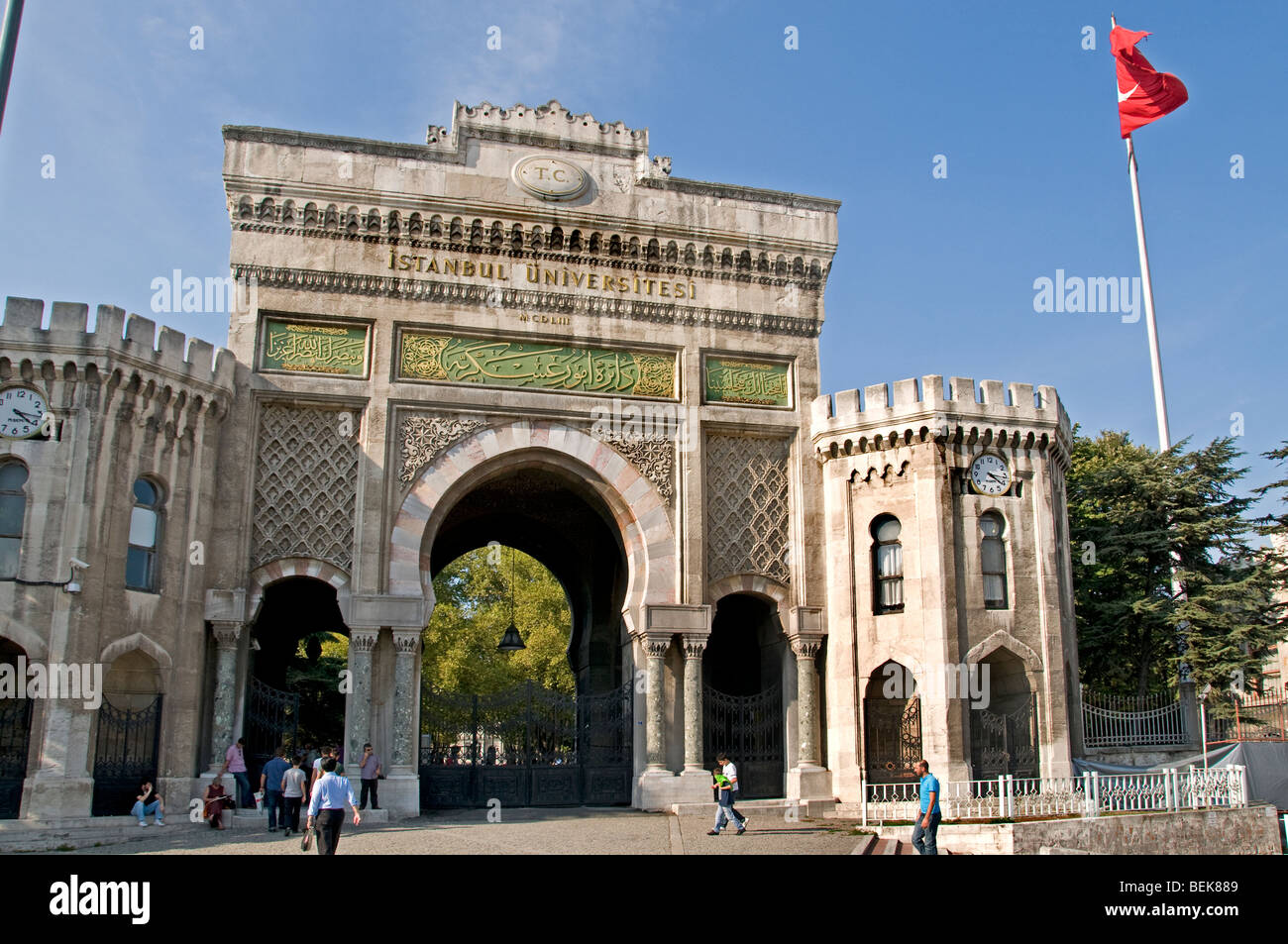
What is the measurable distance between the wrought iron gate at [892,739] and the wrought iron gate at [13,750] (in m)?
13.8

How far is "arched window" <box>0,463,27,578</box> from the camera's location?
56.7ft

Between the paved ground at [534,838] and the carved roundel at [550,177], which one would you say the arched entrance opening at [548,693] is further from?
the carved roundel at [550,177]

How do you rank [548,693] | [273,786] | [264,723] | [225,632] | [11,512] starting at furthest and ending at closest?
[548,693] → [264,723] → [225,632] → [11,512] → [273,786]

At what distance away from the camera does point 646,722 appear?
67.9 ft

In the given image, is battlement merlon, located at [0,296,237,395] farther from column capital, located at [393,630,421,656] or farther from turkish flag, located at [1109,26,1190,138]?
turkish flag, located at [1109,26,1190,138]

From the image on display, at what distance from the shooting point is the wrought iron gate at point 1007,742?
20797mm

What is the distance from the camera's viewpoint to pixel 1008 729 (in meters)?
21.0

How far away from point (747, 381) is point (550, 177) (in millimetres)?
5471

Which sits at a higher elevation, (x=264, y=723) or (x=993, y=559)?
(x=993, y=559)

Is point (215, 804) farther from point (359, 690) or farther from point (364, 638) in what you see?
point (364, 638)

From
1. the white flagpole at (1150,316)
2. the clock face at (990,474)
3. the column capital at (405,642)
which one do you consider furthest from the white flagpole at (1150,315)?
the column capital at (405,642)

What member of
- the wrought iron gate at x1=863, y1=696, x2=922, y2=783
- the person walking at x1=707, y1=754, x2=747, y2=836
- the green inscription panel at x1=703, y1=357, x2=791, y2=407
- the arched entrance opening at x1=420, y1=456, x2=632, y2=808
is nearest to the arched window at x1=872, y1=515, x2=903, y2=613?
the wrought iron gate at x1=863, y1=696, x2=922, y2=783

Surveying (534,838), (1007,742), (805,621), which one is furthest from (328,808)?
(1007,742)
